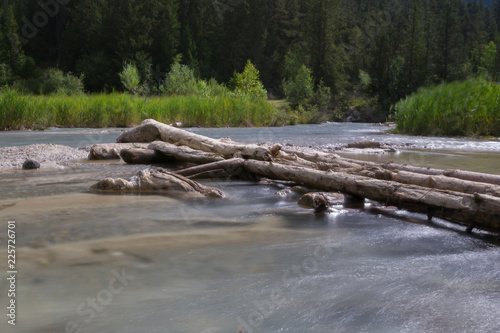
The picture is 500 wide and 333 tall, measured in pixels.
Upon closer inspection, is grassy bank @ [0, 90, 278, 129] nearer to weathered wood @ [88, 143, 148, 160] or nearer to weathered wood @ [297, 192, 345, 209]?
Answer: weathered wood @ [88, 143, 148, 160]

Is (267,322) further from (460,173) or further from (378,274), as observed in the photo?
(460,173)

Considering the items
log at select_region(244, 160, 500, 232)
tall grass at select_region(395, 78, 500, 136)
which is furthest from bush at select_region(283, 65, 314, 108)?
log at select_region(244, 160, 500, 232)

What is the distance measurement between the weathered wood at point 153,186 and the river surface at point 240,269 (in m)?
0.51

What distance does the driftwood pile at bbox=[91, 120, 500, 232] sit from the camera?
3418 millimetres

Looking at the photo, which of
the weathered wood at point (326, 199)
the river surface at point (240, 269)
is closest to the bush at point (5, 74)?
the river surface at point (240, 269)

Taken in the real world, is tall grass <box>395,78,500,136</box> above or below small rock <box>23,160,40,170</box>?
above

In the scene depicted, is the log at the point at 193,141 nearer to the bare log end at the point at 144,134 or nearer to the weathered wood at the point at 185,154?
the bare log end at the point at 144,134

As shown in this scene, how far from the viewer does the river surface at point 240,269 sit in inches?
82.7

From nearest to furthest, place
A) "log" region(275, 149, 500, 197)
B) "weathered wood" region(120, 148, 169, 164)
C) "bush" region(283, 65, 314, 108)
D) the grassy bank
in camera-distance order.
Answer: "log" region(275, 149, 500, 197) < "weathered wood" region(120, 148, 169, 164) < the grassy bank < "bush" region(283, 65, 314, 108)

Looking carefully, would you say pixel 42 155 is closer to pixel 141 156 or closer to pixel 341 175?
pixel 141 156

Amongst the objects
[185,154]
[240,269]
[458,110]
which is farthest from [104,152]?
[458,110]

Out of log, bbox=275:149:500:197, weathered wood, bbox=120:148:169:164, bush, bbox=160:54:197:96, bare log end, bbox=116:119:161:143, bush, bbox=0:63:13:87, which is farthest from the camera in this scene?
bush, bbox=0:63:13:87

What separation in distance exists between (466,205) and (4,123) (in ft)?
47.3

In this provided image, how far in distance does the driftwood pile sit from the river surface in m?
0.19
